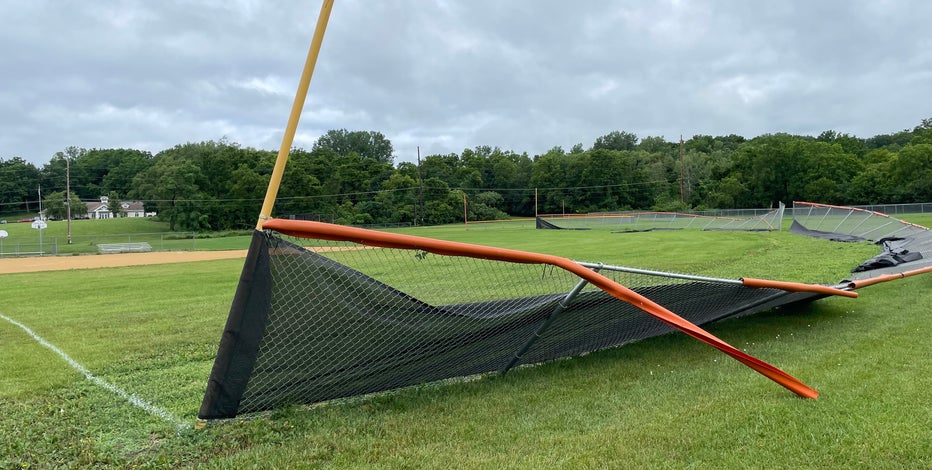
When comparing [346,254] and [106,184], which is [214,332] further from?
[106,184]

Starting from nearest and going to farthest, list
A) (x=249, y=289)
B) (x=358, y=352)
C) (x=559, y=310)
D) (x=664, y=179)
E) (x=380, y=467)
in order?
(x=380, y=467)
(x=249, y=289)
(x=358, y=352)
(x=559, y=310)
(x=664, y=179)

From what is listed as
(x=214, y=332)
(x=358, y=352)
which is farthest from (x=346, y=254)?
(x=214, y=332)

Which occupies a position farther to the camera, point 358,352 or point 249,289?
point 358,352

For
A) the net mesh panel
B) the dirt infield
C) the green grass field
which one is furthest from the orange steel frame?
the green grass field

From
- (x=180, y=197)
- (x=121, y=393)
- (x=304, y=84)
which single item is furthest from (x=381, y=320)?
(x=180, y=197)

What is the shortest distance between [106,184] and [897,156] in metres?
120

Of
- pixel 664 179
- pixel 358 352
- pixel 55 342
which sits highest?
pixel 664 179

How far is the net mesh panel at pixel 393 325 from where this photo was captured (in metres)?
3.74

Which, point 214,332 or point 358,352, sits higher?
point 358,352

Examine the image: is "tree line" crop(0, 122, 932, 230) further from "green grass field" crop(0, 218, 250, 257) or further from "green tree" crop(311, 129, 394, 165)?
"green tree" crop(311, 129, 394, 165)

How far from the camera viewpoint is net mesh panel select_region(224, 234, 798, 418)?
3.74 meters

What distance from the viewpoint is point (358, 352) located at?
4121 millimetres

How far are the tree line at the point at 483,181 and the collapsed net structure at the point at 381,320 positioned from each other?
6103cm

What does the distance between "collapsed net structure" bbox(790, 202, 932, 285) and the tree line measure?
4272 centimetres
